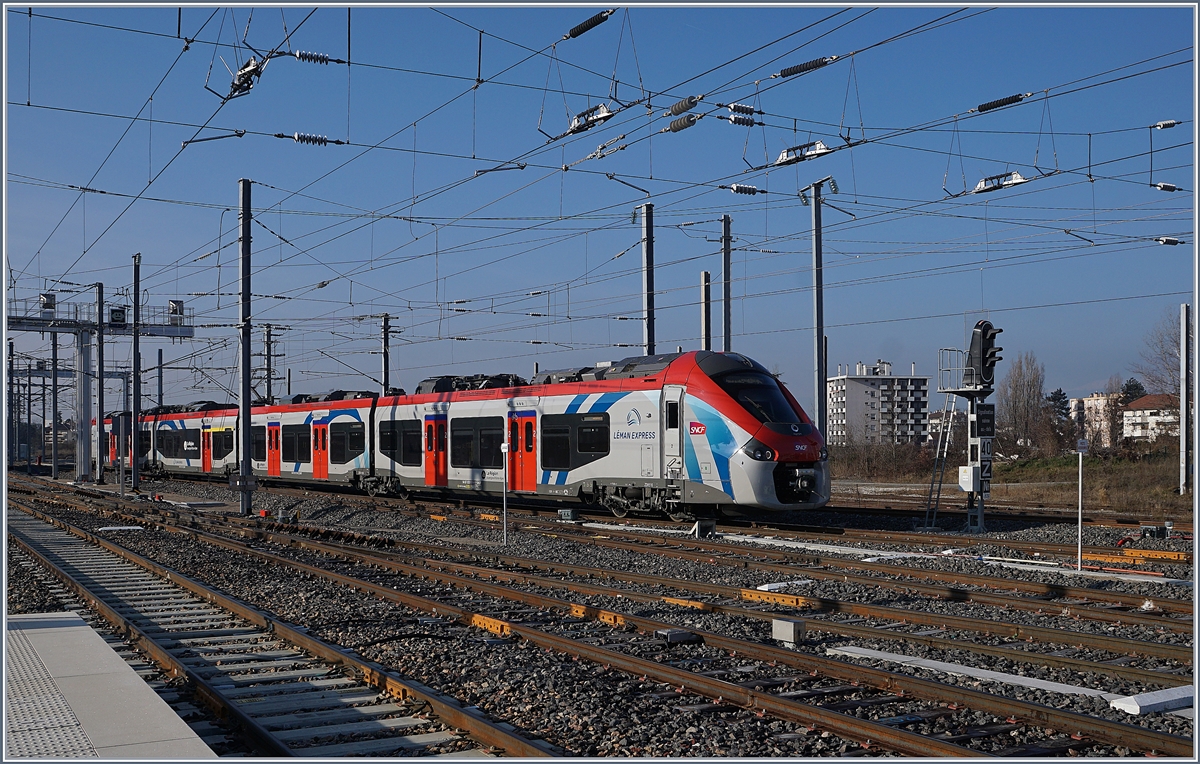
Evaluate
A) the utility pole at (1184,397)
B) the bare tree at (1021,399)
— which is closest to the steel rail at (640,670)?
the utility pole at (1184,397)

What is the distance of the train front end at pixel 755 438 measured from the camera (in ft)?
60.7

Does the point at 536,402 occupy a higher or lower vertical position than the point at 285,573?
higher

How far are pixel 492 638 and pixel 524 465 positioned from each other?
13.8 m

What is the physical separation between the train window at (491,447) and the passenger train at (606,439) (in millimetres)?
49

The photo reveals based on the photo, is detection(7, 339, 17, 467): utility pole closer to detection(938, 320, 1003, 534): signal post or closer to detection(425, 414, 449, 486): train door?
detection(425, 414, 449, 486): train door

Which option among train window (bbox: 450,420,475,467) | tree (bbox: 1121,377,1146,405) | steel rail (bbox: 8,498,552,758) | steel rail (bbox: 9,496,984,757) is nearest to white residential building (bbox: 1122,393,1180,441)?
tree (bbox: 1121,377,1146,405)

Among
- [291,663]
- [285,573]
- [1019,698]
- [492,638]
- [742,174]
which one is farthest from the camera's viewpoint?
[742,174]

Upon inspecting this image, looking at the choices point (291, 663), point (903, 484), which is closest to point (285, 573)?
point (291, 663)

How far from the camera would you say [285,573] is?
15.0m

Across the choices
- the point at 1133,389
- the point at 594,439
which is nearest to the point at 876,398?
the point at 1133,389

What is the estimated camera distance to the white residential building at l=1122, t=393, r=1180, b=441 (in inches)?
1580

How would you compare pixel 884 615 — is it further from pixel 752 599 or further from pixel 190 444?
pixel 190 444

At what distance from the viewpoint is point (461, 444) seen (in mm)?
26391

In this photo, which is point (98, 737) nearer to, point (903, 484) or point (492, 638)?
point (492, 638)
